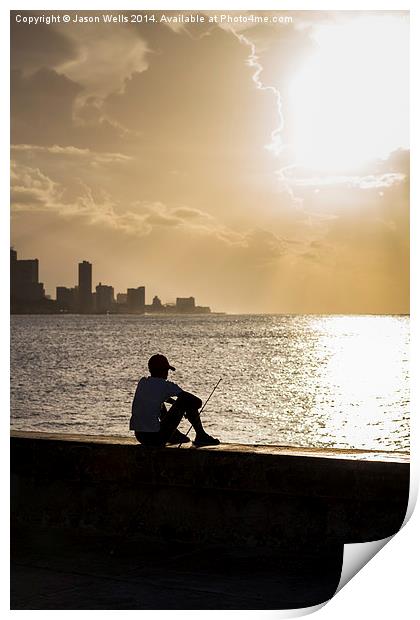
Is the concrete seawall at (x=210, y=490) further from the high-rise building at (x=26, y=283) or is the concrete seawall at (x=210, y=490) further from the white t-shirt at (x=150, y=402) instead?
the high-rise building at (x=26, y=283)

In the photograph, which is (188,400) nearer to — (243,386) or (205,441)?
(205,441)

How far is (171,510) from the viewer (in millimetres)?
8195

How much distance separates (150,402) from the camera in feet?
27.9

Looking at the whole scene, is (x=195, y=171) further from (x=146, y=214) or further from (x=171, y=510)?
(x=171, y=510)

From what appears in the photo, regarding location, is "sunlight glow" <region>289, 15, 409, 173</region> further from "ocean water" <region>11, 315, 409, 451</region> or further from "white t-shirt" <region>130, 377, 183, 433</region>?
"ocean water" <region>11, 315, 409, 451</region>

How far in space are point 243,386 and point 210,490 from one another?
66.6 meters

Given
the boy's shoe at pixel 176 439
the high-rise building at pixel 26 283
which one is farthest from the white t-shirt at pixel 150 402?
the high-rise building at pixel 26 283

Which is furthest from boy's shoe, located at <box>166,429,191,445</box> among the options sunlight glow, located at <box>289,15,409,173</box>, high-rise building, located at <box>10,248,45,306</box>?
high-rise building, located at <box>10,248,45,306</box>

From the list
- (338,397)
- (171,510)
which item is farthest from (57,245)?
(171,510)

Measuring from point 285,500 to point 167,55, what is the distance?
8942cm

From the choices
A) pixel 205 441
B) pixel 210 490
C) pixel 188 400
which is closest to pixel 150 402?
pixel 188 400

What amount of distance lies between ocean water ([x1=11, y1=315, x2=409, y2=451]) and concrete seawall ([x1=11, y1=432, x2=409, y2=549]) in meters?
33.5

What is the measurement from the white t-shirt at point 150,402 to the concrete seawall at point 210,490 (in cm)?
20

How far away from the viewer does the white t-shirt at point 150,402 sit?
8391 mm
